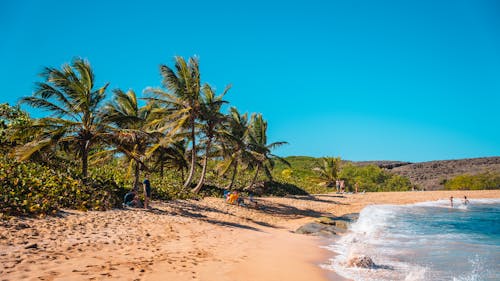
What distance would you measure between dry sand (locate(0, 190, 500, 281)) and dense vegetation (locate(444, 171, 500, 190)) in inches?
1731

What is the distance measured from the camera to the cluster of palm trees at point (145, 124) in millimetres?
12750

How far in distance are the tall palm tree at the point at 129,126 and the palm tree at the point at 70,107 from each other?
1.90 ft

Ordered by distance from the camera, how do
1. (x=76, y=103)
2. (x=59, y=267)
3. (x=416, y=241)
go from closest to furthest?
(x=59, y=267) → (x=416, y=241) → (x=76, y=103)

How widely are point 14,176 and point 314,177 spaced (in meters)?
35.4

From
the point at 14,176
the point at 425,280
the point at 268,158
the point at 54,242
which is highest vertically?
the point at 268,158

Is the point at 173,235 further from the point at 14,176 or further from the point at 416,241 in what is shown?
the point at 416,241

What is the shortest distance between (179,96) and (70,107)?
6154 mm

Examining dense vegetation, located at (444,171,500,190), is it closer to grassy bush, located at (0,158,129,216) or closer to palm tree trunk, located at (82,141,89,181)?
grassy bush, located at (0,158,129,216)

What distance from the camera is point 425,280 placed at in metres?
6.63

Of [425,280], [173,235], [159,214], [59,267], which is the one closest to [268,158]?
[159,214]

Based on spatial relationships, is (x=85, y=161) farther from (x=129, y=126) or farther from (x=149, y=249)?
(x=149, y=249)

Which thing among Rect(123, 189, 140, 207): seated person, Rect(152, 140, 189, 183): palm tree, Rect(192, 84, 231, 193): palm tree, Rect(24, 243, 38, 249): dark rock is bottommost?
Rect(24, 243, 38, 249): dark rock

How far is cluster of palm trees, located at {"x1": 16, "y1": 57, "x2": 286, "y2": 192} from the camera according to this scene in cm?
1275

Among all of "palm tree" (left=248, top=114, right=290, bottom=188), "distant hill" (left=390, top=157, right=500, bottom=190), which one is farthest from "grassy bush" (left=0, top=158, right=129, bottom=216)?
"distant hill" (left=390, top=157, right=500, bottom=190)
